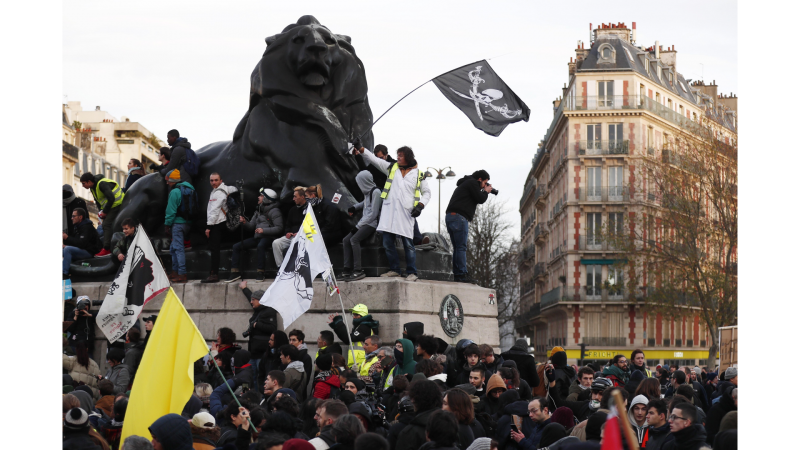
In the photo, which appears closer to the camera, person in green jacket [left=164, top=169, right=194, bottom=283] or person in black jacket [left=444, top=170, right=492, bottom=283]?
person in black jacket [left=444, top=170, right=492, bottom=283]

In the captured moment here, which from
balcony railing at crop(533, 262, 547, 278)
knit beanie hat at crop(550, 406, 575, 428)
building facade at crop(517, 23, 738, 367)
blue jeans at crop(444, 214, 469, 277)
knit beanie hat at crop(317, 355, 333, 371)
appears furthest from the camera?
balcony railing at crop(533, 262, 547, 278)

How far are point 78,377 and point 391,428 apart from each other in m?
5.29

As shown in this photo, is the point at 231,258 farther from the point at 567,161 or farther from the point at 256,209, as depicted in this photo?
the point at 567,161

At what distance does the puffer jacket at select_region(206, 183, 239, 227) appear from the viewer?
45.1 ft

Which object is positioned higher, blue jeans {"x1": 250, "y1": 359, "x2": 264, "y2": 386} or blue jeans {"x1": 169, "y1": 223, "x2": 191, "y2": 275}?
blue jeans {"x1": 169, "y1": 223, "x2": 191, "y2": 275}

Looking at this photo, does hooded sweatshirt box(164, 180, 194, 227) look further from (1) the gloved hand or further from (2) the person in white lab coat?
(1) the gloved hand

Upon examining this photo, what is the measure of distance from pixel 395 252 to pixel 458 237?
3.31 ft

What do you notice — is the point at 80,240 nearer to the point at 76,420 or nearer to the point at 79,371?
the point at 79,371

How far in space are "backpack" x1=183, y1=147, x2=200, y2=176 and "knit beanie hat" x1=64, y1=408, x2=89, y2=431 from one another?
867 centimetres

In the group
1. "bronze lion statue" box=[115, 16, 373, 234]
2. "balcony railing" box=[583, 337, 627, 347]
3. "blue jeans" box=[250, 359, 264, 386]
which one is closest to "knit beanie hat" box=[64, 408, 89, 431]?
"blue jeans" box=[250, 359, 264, 386]

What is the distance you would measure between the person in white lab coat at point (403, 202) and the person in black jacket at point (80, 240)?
4.96 m

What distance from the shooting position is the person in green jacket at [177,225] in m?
14.1

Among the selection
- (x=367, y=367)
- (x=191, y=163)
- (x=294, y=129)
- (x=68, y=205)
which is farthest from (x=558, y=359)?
(x=68, y=205)
